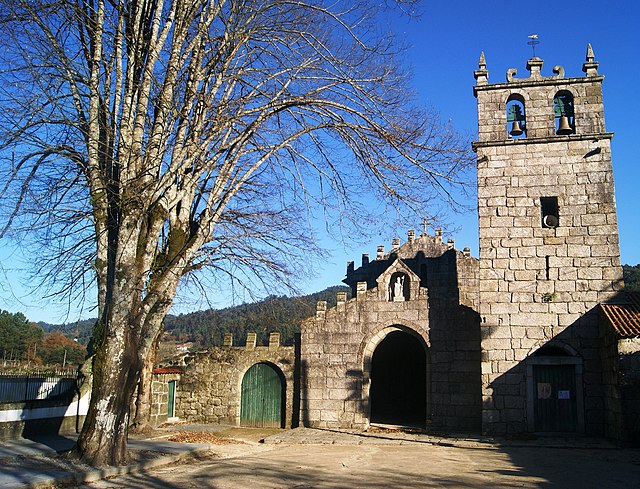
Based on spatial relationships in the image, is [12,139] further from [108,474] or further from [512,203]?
[512,203]

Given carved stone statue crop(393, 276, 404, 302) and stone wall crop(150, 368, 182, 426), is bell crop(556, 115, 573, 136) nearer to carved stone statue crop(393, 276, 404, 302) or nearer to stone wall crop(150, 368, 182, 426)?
carved stone statue crop(393, 276, 404, 302)

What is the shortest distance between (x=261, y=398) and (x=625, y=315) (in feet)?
37.9

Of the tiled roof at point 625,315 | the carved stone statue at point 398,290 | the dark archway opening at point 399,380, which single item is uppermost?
the carved stone statue at point 398,290

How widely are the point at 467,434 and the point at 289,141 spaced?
9855mm

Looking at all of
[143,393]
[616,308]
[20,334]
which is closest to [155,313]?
[143,393]

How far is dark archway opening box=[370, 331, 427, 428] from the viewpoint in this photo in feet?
79.7

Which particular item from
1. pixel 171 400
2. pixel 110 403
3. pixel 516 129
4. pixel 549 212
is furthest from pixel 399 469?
pixel 171 400

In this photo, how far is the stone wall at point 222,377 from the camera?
1995 cm

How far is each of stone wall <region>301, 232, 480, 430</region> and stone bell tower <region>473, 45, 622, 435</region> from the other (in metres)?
2.15

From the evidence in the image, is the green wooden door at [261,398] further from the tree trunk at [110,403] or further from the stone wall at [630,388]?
the stone wall at [630,388]

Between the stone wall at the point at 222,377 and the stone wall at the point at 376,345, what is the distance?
125 centimetres

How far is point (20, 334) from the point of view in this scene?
47.3 metres

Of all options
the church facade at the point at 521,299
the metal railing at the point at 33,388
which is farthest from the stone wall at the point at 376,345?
the metal railing at the point at 33,388

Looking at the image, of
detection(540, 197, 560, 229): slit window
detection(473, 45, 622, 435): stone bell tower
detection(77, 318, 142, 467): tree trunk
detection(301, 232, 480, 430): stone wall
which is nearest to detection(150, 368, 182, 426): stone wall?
detection(301, 232, 480, 430): stone wall
